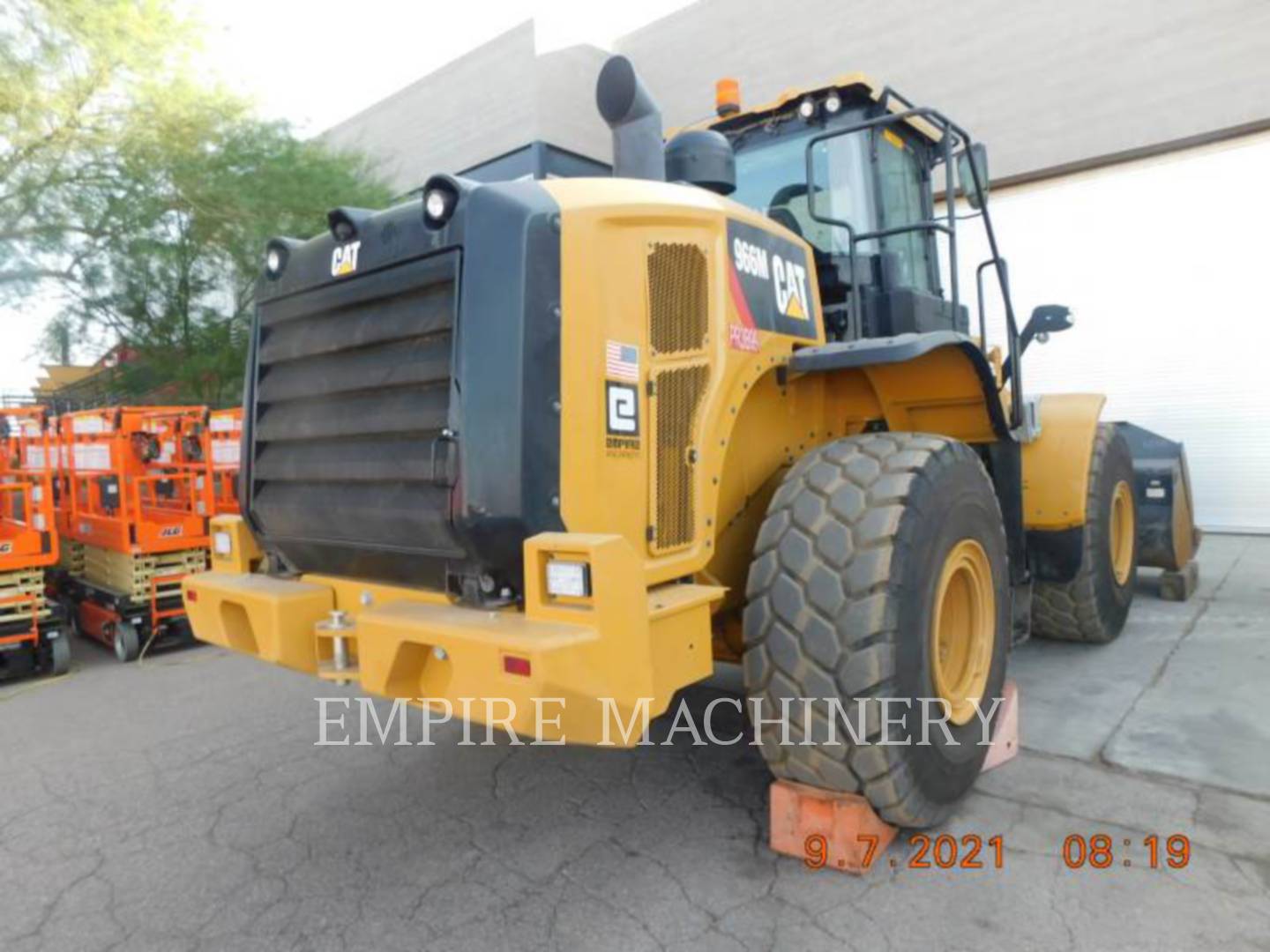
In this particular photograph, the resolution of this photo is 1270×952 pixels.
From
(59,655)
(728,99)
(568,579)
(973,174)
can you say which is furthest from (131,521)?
(973,174)

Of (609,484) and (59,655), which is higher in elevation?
(609,484)

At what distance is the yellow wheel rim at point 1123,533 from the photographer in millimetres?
5688

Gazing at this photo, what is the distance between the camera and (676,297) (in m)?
2.72

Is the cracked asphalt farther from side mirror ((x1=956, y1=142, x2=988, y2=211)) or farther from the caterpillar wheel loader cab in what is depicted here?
side mirror ((x1=956, y1=142, x2=988, y2=211))

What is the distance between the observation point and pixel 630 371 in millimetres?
2588

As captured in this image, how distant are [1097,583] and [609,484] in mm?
3826

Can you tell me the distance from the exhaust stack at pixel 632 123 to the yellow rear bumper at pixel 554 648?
1578mm

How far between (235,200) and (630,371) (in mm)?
13916

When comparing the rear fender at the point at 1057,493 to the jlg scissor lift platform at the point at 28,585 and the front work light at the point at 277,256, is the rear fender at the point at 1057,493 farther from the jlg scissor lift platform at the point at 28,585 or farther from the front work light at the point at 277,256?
the jlg scissor lift platform at the point at 28,585

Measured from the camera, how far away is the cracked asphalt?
8.30 feet

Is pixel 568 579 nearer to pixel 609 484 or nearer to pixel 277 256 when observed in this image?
pixel 609 484

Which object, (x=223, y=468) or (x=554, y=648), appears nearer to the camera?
(x=554, y=648)

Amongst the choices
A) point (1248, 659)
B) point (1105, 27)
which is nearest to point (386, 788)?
point (1248, 659)

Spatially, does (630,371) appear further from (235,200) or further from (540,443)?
(235,200)
